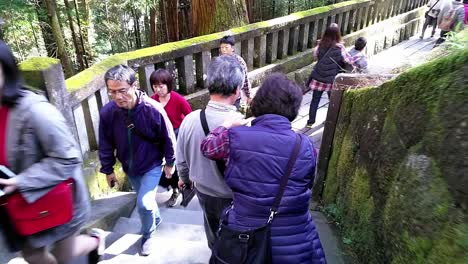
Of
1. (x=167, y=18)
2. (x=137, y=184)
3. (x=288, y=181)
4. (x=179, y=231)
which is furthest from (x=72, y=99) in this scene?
(x=167, y=18)

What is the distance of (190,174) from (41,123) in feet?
3.56

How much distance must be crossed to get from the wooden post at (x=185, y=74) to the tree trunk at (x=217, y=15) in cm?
208

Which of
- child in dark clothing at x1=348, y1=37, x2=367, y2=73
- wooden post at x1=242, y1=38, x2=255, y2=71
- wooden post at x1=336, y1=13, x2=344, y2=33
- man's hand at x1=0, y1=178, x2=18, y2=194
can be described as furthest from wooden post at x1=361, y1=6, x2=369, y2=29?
man's hand at x1=0, y1=178, x2=18, y2=194

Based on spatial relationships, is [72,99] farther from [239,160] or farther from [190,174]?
[239,160]

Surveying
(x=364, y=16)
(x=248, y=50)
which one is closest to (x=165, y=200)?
(x=248, y=50)

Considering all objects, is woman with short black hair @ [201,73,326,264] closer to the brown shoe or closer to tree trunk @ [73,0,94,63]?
the brown shoe

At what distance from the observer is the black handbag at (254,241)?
6.31 ft

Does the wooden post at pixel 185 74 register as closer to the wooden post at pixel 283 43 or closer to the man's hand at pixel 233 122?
the wooden post at pixel 283 43

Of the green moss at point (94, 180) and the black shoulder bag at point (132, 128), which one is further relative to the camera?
the green moss at point (94, 180)

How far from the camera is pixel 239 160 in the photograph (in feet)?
6.41

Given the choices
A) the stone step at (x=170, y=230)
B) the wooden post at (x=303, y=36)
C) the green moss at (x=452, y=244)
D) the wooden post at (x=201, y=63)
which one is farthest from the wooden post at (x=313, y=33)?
the green moss at (x=452, y=244)

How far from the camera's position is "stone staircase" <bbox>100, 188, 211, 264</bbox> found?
292cm

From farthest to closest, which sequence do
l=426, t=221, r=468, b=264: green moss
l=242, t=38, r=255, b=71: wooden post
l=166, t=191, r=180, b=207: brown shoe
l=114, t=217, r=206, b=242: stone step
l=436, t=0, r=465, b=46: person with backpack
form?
l=436, t=0, r=465, b=46: person with backpack → l=242, t=38, r=255, b=71: wooden post → l=166, t=191, r=180, b=207: brown shoe → l=114, t=217, r=206, b=242: stone step → l=426, t=221, r=468, b=264: green moss

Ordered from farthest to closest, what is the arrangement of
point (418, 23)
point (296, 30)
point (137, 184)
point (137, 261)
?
point (418, 23)
point (296, 30)
point (137, 184)
point (137, 261)
